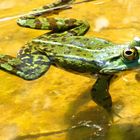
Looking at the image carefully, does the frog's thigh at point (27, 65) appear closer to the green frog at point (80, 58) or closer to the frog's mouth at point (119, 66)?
the green frog at point (80, 58)

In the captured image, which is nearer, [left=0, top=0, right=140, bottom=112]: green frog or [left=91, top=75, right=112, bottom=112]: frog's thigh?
[left=0, top=0, right=140, bottom=112]: green frog

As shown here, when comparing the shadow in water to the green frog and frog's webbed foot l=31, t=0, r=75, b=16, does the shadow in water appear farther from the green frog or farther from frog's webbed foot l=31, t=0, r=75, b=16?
frog's webbed foot l=31, t=0, r=75, b=16

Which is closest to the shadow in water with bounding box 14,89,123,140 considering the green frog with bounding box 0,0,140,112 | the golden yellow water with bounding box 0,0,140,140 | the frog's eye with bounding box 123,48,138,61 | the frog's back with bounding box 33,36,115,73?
the golden yellow water with bounding box 0,0,140,140

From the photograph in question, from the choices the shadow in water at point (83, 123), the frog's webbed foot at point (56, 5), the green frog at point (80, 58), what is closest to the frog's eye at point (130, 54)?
the green frog at point (80, 58)

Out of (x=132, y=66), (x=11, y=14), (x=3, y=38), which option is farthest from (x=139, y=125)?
(x=11, y=14)

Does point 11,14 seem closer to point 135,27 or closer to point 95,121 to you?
point 135,27

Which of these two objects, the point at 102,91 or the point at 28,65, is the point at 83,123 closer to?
the point at 102,91

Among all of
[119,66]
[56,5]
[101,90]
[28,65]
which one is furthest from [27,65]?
[56,5]
